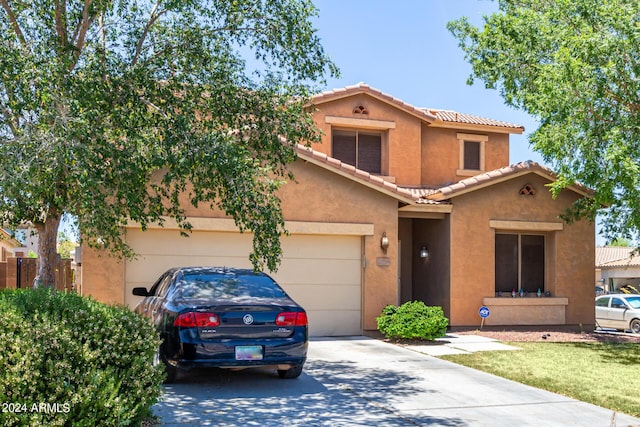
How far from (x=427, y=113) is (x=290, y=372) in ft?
39.4

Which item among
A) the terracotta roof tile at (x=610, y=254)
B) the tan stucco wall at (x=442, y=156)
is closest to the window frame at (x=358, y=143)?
the tan stucco wall at (x=442, y=156)

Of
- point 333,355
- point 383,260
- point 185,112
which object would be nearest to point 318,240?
point 383,260

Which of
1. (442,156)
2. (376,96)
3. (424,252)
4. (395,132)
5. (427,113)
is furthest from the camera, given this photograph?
(442,156)

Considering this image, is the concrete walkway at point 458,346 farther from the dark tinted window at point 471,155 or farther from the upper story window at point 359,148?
the dark tinted window at point 471,155

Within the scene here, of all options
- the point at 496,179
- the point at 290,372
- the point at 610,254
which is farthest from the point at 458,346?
the point at 610,254

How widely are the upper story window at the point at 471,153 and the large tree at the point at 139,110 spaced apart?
10700 mm

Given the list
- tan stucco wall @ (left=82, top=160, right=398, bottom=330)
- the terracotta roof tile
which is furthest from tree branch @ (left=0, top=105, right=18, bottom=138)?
the terracotta roof tile

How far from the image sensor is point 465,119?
20.7 m

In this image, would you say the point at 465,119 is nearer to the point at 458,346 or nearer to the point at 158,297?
the point at 458,346

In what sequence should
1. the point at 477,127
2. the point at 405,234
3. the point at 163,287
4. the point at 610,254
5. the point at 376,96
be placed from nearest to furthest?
the point at 163,287 < the point at 405,234 < the point at 376,96 < the point at 477,127 < the point at 610,254

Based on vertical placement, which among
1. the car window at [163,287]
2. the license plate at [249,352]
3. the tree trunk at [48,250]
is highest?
the tree trunk at [48,250]

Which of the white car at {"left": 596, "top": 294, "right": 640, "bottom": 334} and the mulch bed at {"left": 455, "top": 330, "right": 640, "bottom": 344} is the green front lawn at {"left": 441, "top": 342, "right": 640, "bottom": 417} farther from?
the white car at {"left": 596, "top": 294, "right": 640, "bottom": 334}

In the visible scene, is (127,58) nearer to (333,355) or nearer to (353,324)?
(333,355)

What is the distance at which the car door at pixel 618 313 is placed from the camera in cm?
2205
